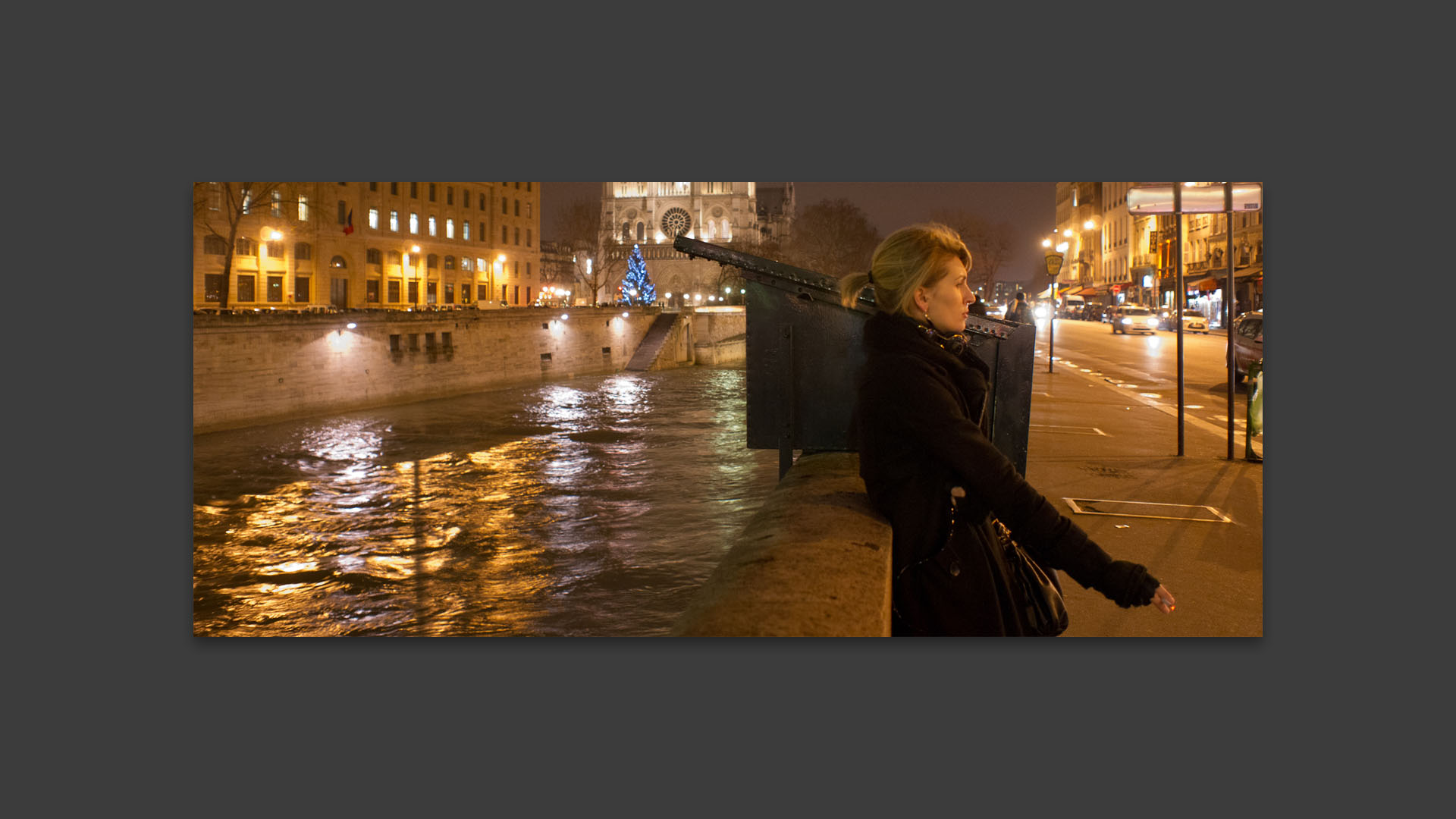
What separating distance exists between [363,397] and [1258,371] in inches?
945

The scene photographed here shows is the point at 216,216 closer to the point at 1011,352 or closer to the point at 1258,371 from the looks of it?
the point at 1011,352

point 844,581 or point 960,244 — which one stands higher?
point 960,244

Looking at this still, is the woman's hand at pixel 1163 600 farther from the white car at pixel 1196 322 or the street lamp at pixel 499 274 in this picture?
the white car at pixel 1196 322

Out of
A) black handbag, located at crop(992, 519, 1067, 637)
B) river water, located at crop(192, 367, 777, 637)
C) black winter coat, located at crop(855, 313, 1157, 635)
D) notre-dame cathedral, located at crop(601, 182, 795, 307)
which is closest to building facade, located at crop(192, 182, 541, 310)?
notre-dame cathedral, located at crop(601, 182, 795, 307)

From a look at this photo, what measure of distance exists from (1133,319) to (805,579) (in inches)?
1020

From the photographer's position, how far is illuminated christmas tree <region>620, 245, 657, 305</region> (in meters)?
35.1

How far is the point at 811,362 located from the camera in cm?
471

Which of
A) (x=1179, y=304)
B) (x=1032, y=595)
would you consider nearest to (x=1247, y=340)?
(x=1179, y=304)

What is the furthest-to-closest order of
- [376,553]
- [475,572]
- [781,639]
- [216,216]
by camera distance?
[376,553] → [475,572] → [216,216] → [781,639]

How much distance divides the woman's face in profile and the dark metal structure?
6.76 ft

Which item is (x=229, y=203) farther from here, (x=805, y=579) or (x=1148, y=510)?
(x=1148, y=510)

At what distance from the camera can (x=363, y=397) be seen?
2883cm

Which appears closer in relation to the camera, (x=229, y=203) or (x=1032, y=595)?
(x=1032, y=595)

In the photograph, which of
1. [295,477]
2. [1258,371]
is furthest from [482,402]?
[1258,371]
